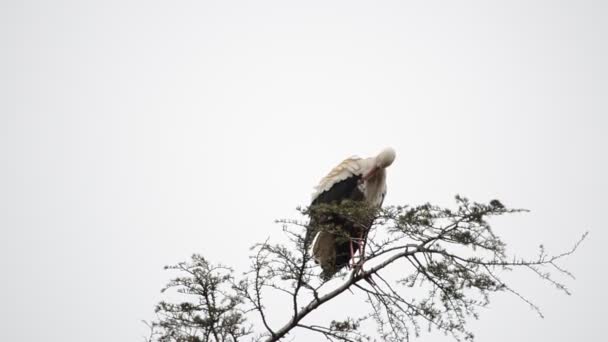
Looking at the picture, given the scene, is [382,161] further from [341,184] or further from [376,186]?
[341,184]

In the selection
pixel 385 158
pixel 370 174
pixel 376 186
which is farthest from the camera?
pixel 376 186

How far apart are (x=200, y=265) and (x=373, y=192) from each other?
4258 millimetres

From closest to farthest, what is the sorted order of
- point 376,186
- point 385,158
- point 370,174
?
point 385,158
point 370,174
point 376,186

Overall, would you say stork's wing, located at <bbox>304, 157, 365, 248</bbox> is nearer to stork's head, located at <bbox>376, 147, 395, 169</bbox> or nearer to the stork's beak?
the stork's beak

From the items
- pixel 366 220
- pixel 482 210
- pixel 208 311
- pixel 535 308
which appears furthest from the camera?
pixel 366 220

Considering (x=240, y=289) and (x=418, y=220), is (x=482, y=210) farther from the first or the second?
(x=240, y=289)

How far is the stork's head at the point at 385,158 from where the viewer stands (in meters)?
8.38

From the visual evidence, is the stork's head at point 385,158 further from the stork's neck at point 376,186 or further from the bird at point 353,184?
the stork's neck at point 376,186

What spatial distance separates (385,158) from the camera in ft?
27.5

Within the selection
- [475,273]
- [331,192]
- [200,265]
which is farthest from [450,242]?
[331,192]

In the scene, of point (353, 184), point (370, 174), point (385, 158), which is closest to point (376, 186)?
point (370, 174)

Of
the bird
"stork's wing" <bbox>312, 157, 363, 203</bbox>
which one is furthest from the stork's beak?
"stork's wing" <bbox>312, 157, 363, 203</bbox>

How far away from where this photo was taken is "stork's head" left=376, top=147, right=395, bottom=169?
8383 mm

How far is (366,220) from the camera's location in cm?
540
